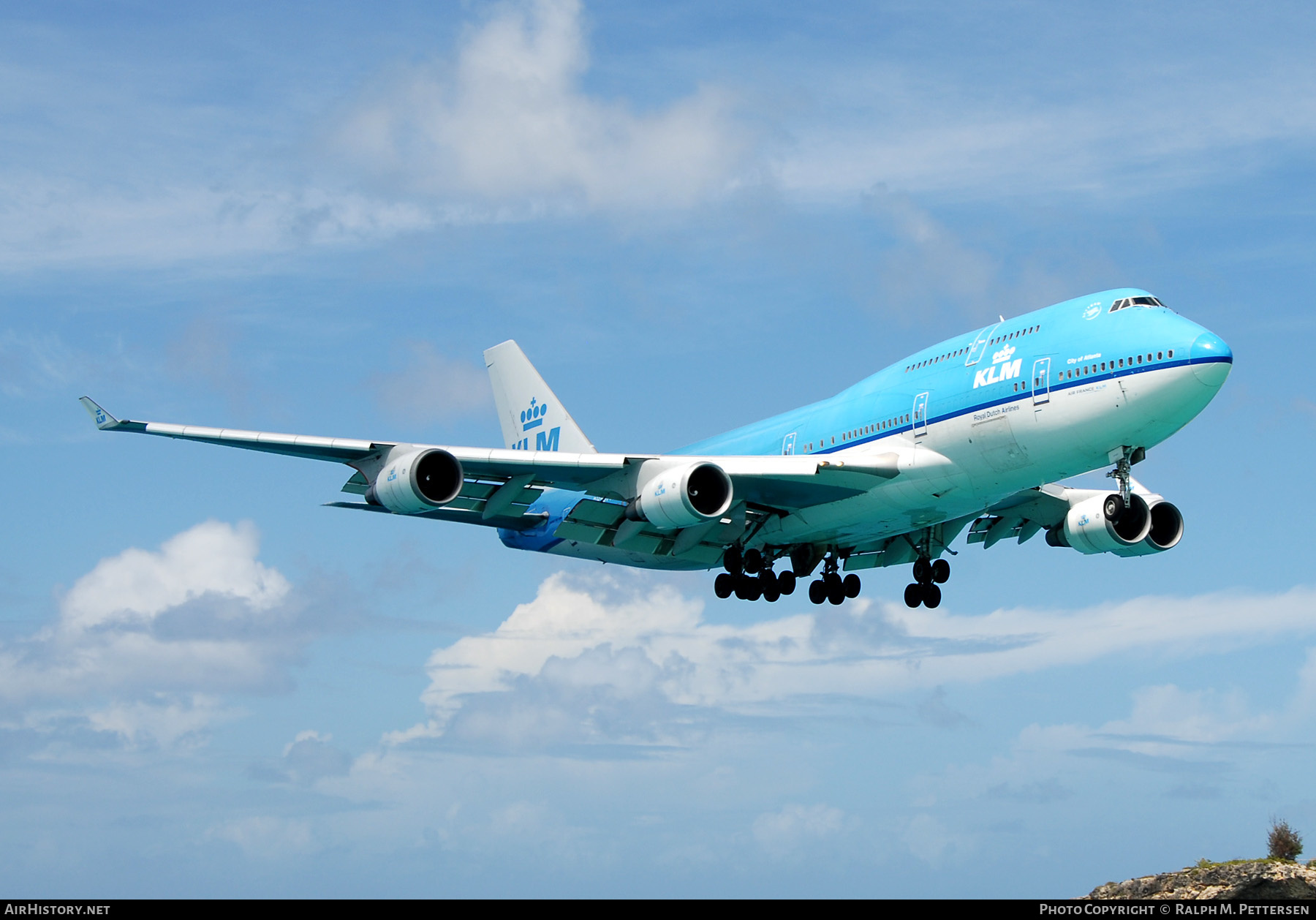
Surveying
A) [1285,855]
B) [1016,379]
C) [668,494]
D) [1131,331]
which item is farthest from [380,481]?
[1285,855]

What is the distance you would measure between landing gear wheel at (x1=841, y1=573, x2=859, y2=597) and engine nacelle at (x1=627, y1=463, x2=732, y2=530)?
33.4ft

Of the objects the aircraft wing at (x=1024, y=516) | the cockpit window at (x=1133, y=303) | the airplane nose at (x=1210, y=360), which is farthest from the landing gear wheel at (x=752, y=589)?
the airplane nose at (x=1210, y=360)

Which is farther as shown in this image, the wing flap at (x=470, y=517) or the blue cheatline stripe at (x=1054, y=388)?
the wing flap at (x=470, y=517)

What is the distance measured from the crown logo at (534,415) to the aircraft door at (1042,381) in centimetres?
2344

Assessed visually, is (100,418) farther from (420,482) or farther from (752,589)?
(752,589)

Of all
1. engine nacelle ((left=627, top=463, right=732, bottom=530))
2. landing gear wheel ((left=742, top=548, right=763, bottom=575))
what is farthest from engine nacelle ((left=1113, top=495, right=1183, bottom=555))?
engine nacelle ((left=627, top=463, right=732, bottom=530))

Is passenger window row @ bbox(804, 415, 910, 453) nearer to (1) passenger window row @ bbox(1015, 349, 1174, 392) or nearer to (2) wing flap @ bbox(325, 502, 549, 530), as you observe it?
(1) passenger window row @ bbox(1015, 349, 1174, 392)

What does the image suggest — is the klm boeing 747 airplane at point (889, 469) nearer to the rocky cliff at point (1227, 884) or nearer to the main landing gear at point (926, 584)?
the main landing gear at point (926, 584)

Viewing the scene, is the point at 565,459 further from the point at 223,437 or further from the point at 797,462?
the point at 223,437

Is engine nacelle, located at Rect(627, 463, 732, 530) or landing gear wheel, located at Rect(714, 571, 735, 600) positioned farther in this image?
landing gear wheel, located at Rect(714, 571, 735, 600)

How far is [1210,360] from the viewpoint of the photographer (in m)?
30.0

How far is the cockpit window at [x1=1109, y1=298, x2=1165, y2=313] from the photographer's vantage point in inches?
1251

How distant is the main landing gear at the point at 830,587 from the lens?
141ft
